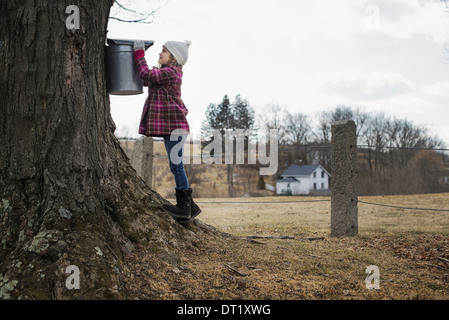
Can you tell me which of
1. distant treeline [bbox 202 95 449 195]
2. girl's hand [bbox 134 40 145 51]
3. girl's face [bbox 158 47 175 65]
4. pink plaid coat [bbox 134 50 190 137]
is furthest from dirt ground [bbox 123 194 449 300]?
distant treeline [bbox 202 95 449 195]

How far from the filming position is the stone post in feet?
18.9

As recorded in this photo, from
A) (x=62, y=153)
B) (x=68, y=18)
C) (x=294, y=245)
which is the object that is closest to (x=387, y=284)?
(x=294, y=245)

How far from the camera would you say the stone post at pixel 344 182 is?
18.9 feet

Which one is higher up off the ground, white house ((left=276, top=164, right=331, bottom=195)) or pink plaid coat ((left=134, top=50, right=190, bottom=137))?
pink plaid coat ((left=134, top=50, right=190, bottom=137))

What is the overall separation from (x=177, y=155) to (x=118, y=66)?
3.19 ft

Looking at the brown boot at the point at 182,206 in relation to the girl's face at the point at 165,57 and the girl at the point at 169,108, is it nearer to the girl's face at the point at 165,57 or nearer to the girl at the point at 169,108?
the girl at the point at 169,108

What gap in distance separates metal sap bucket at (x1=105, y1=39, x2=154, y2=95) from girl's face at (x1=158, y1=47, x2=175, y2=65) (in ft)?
1.17

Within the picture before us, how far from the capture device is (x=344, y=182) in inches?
227

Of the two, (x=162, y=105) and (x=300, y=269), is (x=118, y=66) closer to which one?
(x=162, y=105)

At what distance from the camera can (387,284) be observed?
326cm

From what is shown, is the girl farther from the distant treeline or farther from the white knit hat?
the distant treeline

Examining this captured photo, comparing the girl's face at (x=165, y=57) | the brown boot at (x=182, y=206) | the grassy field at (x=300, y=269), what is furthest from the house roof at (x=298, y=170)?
the girl's face at (x=165, y=57)

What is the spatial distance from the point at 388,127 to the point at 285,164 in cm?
1688

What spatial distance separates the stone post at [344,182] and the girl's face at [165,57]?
10.0 feet
